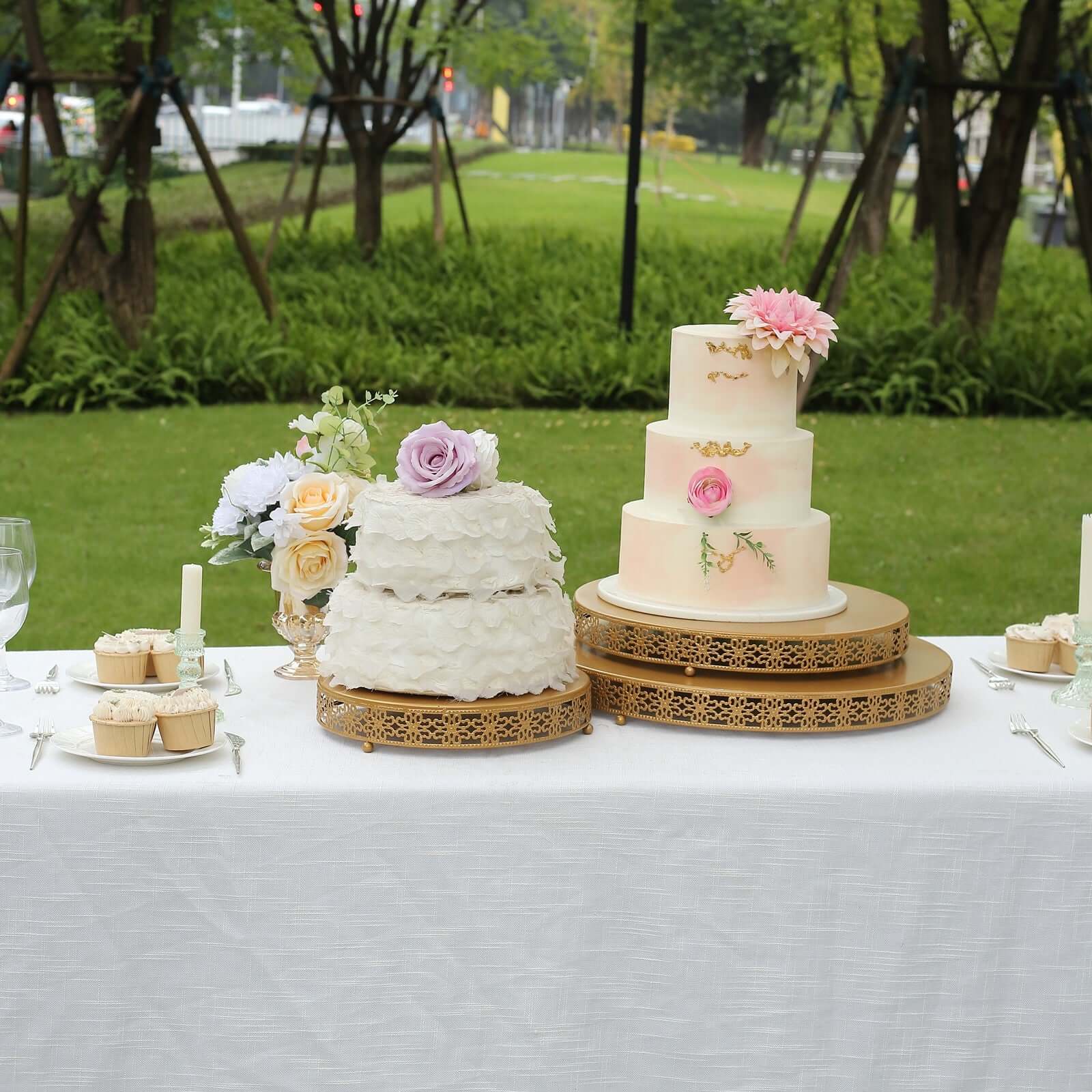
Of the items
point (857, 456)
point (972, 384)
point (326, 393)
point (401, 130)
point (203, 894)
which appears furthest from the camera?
point (401, 130)

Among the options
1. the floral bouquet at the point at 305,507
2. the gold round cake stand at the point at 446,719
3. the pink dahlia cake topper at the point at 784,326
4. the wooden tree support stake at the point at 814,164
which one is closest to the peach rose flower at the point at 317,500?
the floral bouquet at the point at 305,507

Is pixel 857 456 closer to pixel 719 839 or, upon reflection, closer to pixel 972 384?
pixel 972 384

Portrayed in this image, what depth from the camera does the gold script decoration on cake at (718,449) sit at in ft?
9.47

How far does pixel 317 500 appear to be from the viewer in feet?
9.73

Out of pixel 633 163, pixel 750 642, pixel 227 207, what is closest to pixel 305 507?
pixel 750 642

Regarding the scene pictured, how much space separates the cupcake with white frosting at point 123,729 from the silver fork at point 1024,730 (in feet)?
4.89

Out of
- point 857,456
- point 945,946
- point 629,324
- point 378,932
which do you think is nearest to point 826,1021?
point 945,946

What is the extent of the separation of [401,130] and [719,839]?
14239 mm

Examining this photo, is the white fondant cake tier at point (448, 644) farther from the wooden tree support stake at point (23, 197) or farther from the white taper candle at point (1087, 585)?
the wooden tree support stake at point (23, 197)

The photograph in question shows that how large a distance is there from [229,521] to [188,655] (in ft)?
1.27

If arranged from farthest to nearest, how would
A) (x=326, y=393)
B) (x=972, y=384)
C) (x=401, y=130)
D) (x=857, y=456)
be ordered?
1. (x=401, y=130)
2. (x=972, y=384)
3. (x=857, y=456)
4. (x=326, y=393)

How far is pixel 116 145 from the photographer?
34.8 feet

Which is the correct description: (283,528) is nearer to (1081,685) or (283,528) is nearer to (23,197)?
(1081,685)

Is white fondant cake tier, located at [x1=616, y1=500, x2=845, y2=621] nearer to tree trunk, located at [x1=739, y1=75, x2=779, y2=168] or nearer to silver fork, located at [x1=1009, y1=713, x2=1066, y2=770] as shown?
silver fork, located at [x1=1009, y1=713, x2=1066, y2=770]
